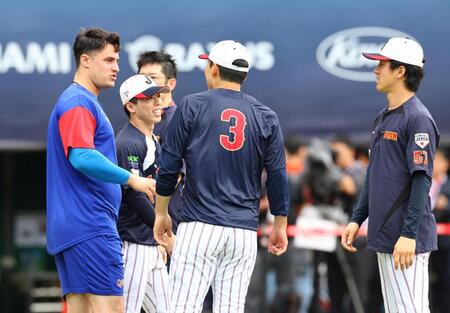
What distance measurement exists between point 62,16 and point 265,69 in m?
1.86

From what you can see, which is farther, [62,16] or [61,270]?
[62,16]

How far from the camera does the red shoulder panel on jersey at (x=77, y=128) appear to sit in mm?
5902

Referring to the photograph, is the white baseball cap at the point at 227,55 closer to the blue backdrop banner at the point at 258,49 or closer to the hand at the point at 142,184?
the hand at the point at 142,184

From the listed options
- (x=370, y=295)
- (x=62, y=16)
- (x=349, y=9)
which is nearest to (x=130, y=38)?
(x=62, y=16)

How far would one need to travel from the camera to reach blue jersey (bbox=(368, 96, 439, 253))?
6020mm

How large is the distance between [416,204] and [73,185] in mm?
1696

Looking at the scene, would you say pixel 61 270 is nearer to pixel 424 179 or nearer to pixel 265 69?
pixel 424 179

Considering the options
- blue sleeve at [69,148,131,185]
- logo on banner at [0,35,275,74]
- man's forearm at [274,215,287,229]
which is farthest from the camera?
logo on banner at [0,35,275,74]

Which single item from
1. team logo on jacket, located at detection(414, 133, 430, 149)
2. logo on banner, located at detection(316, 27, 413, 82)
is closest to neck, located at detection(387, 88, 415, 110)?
team logo on jacket, located at detection(414, 133, 430, 149)

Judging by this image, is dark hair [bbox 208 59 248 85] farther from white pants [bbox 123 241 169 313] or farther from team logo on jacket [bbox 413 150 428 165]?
white pants [bbox 123 241 169 313]

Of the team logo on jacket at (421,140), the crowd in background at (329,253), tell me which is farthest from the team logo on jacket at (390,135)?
the crowd in background at (329,253)

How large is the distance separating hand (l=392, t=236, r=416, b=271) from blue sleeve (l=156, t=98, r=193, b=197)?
3.83 feet

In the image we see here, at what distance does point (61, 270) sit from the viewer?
6109mm

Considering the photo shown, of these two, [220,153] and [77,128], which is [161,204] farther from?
[77,128]
